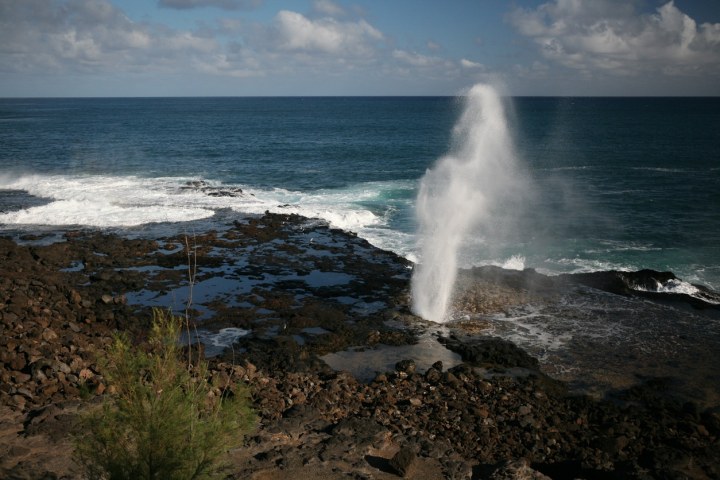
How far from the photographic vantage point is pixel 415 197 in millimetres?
41406

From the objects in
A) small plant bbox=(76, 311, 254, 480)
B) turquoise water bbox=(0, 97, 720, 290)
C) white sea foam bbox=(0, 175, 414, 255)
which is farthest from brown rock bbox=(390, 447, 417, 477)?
white sea foam bbox=(0, 175, 414, 255)

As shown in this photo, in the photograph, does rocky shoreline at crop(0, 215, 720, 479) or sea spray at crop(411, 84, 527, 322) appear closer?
rocky shoreline at crop(0, 215, 720, 479)

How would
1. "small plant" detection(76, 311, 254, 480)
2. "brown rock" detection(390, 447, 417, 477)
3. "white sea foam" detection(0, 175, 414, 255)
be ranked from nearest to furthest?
"small plant" detection(76, 311, 254, 480)
"brown rock" detection(390, 447, 417, 477)
"white sea foam" detection(0, 175, 414, 255)

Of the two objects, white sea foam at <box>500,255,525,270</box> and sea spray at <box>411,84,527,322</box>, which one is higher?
sea spray at <box>411,84,527,322</box>

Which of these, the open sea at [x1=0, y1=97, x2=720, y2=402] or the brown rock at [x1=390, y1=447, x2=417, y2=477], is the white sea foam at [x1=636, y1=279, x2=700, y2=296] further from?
the brown rock at [x1=390, y1=447, x2=417, y2=477]

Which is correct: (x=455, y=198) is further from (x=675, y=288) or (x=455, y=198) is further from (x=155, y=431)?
(x=155, y=431)

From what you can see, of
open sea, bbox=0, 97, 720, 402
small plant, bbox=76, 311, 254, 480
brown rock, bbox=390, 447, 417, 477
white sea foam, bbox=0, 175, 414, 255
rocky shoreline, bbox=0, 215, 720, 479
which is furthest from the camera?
white sea foam, bbox=0, 175, 414, 255

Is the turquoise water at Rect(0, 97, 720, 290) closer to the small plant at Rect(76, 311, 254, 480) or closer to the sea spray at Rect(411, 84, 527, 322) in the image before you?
the sea spray at Rect(411, 84, 527, 322)

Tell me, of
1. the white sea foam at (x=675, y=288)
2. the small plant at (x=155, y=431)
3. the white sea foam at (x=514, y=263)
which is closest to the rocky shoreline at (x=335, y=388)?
the small plant at (x=155, y=431)

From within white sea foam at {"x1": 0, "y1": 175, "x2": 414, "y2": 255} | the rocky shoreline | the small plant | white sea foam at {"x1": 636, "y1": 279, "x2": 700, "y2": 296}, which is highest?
the small plant

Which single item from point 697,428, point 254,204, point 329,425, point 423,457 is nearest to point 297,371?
point 329,425

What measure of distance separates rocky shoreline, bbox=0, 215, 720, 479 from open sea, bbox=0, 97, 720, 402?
307 centimetres

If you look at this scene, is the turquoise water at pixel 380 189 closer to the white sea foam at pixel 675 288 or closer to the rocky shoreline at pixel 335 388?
the white sea foam at pixel 675 288

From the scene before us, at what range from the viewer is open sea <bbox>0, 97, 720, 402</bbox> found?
21.2 meters
